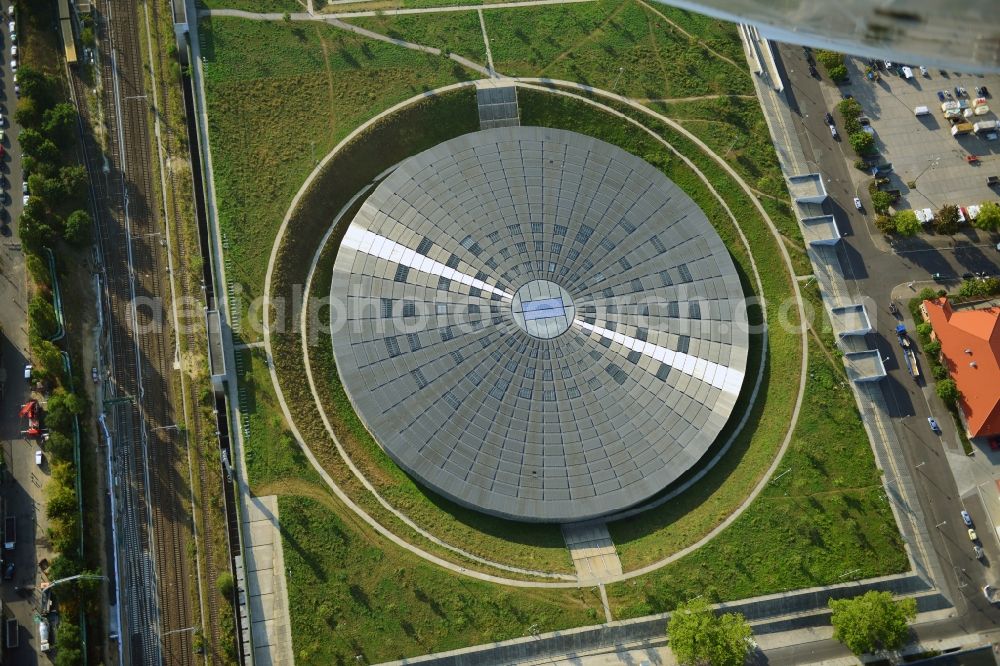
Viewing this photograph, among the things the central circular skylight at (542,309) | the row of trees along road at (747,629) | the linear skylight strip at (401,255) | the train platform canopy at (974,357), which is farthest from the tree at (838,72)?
the row of trees along road at (747,629)

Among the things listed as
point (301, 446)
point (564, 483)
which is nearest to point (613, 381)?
point (564, 483)

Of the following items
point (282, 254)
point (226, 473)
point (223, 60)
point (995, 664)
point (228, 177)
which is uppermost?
point (223, 60)

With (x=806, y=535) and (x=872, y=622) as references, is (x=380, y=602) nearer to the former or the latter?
(x=806, y=535)

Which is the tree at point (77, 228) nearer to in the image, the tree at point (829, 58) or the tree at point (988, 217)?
the tree at point (829, 58)

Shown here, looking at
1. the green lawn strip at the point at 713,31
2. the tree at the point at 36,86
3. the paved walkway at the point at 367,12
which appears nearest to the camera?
the tree at the point at 36,86

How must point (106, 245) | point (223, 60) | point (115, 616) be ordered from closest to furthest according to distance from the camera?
1. point (115, 616)
2. point (106, 245)
3. point (223, 60)

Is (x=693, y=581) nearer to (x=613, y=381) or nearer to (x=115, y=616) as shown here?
(x=613, y=381)

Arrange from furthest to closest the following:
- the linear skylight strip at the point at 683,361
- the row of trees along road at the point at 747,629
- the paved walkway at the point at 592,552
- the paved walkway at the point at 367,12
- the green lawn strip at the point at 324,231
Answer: the paved walkway at the point at 367,12 < the linear skylight strip at the point at 683,361 < the green lawn strip at the point at 324,231 < the paved walkway at the point at 592,552 < the row of trees along road at the point at 747,629

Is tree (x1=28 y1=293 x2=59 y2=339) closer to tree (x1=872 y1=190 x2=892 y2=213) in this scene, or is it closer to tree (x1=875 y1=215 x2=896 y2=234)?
tree (x1=875 y1=215 x2=896 y2=234)

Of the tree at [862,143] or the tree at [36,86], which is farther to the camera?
the tree at [862,143]
